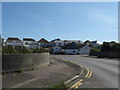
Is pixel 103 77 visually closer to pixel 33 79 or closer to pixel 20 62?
pixel 33 79

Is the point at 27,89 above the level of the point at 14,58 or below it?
below

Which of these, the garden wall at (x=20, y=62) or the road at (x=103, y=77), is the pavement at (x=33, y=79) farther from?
the road at (x=103, y=77)

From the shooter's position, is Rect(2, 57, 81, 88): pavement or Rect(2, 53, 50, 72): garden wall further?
Rect(2, 53, 50, 72): garden wall

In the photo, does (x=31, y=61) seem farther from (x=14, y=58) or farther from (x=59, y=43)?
(x=59, y=43)

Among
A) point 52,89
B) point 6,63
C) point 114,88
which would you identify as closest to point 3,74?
point 6,63

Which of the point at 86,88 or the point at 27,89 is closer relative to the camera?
the point at 27,89

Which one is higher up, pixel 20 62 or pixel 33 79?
pixel 20 62

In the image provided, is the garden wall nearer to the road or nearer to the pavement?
the pavement

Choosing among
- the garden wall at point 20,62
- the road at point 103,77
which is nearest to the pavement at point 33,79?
the garden wall at point 20,62

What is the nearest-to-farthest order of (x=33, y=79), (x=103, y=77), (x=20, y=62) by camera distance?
(x=33, y=79) < (x=103, y=77) < (x=20, y=62)

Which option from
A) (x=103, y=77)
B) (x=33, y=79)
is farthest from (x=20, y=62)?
(x=103, y=77)

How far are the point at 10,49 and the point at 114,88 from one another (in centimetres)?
901

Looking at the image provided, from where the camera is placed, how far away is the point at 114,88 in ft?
27.6

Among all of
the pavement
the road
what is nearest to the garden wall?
the pavement
